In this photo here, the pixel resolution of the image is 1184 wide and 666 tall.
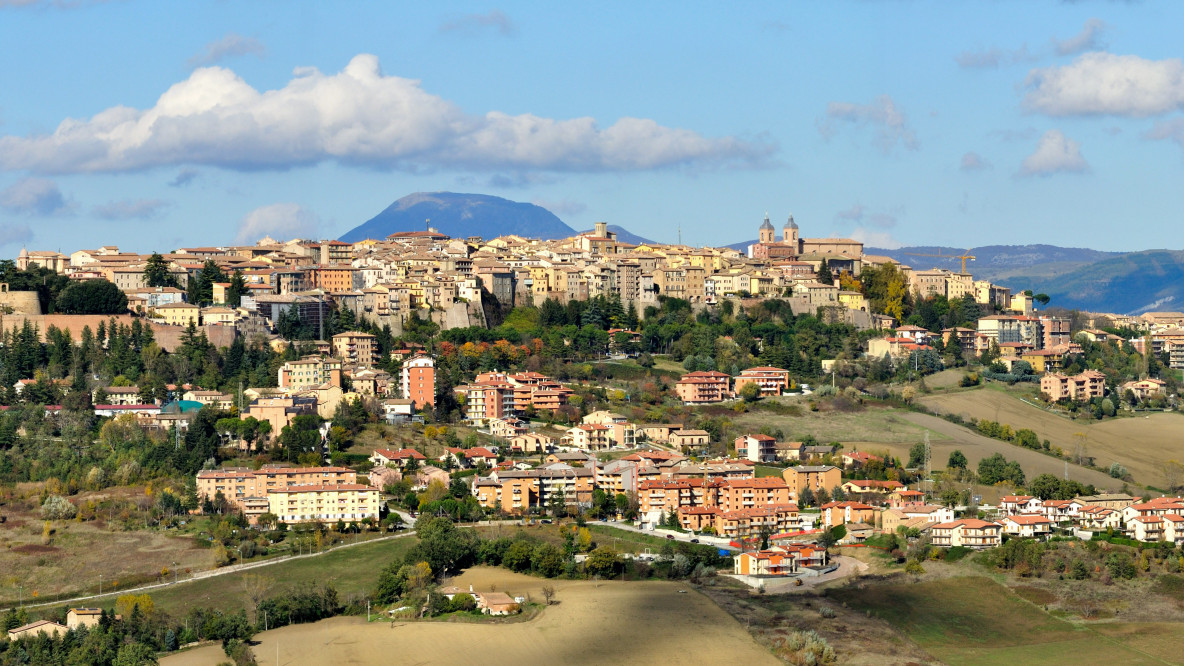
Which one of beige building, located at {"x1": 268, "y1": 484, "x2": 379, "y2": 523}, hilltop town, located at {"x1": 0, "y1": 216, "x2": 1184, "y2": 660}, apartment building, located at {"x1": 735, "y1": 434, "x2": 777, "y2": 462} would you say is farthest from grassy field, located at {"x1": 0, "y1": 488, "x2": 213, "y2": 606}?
apartment building, located at {"x1": 735, "y1": 434, "x2": 777, "y2": 462}

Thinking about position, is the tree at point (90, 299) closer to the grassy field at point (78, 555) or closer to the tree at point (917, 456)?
the grassy field at point (78, 555)

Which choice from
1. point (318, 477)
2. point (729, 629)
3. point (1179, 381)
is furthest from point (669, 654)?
point (1179, 381)

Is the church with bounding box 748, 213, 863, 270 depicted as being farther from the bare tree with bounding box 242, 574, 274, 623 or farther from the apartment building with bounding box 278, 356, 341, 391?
the bare tree with bounding box 242, 574, 274, 623

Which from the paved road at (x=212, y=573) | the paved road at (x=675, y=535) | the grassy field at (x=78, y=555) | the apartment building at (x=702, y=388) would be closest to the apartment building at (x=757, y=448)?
the apartment building at (x=702, y=388)

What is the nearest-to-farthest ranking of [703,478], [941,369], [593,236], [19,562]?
[19,562] < [703,478] < [941,369] < [593,236]

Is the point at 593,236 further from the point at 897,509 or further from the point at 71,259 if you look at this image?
the point at 897,509

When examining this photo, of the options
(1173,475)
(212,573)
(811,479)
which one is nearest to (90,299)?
(212,573)
